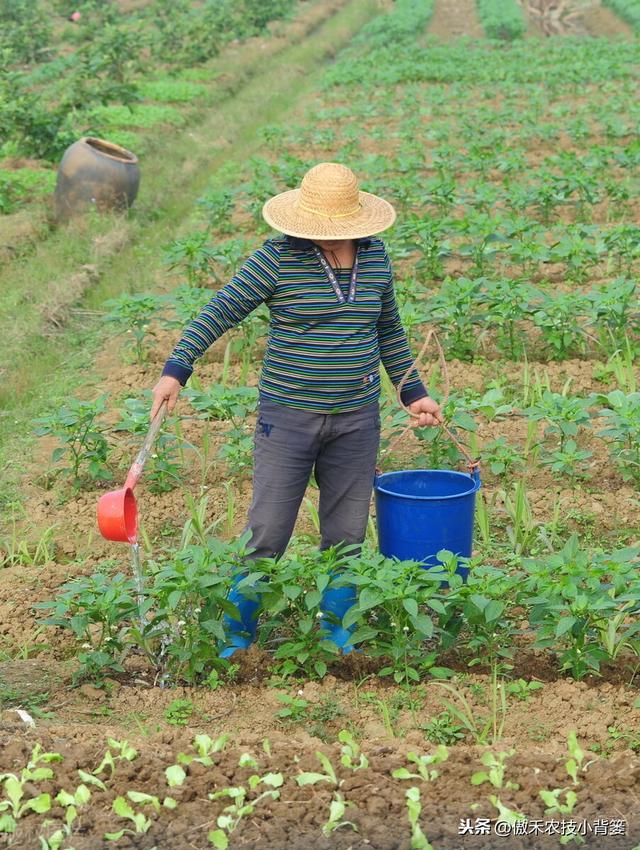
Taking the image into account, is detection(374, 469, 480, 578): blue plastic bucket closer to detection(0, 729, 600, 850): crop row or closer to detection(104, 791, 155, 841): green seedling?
detection(0, 729, 600, 850): crop row

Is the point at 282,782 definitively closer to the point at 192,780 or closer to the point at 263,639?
the point at 192,780

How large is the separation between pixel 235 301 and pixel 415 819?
1700 mm

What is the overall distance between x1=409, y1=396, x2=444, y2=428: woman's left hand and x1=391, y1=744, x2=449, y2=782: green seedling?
1324 mm

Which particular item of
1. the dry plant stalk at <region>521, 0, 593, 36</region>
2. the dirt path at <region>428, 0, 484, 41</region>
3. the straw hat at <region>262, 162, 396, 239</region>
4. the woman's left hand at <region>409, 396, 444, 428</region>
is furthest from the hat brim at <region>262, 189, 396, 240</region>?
the dry plant stalk at <region>521, 0, 593, 36</region>

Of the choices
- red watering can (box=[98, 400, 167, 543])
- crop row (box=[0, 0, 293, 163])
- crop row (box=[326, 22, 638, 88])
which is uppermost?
red watering can (box=[98, 400, 167, 543])

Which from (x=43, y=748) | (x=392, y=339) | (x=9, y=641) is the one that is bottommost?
(x=9, y=641)

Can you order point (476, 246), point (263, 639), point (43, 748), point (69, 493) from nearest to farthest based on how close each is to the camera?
point (43, 748) → point (263, 639) → point (69, 493) → point (476, 246)

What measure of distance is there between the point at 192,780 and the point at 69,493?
9.09 ft

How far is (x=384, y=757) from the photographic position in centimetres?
335

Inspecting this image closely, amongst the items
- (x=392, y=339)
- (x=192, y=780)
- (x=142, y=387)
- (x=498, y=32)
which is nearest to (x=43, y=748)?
(x=192, y=780)

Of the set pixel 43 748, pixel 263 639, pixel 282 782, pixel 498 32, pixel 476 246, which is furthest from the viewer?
pixel 498 32

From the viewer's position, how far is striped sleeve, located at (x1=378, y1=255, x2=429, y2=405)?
13.6ft

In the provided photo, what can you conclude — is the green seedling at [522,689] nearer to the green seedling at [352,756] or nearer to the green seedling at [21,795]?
the green seedling at [352,756]

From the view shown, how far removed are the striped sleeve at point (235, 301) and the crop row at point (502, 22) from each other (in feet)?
86.1
